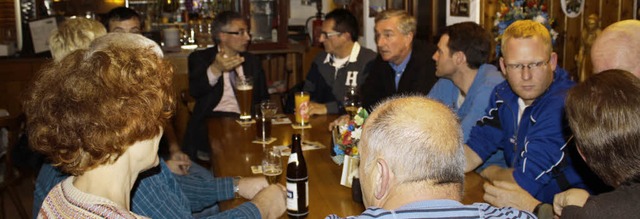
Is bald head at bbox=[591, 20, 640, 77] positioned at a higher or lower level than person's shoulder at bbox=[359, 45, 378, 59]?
higher

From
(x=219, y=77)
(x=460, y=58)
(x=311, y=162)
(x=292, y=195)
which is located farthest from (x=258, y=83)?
(x=292, y=195)

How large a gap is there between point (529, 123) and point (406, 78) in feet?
4.57

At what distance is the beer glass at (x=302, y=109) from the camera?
3484mm

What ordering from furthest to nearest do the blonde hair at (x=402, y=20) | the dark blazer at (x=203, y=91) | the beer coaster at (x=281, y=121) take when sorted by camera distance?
the dark blazer at (x=203, y=91) → the blonde hair at (x=402, y=20) → the beer coaster at (x=281, y=121)

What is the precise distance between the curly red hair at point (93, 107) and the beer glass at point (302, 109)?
6.25 feet

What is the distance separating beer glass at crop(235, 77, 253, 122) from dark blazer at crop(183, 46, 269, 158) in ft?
1.95

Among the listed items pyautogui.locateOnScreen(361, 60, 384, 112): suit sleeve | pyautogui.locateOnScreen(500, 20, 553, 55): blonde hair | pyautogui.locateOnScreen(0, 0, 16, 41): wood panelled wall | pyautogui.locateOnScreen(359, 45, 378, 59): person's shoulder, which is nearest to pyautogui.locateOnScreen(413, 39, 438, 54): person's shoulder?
pyautogui.locateOnScreen(361, 60, 384, 112): suit sleeve

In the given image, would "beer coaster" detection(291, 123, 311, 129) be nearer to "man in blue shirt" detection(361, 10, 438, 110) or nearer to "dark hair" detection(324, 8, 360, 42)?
"man in blue shirt" detection(361, 10, 438, 110)

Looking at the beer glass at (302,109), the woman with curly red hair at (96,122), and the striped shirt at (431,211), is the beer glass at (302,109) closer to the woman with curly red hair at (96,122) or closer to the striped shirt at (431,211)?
the woman with curly red hair at (96,122)

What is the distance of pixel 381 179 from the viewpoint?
1.35m

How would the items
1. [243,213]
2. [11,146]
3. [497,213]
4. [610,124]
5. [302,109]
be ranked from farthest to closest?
1. [11,146]
2. [302,109]
3. [243,213]
4. [610,124]
5. [497,213]

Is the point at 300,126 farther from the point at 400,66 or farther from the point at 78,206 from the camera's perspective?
the point at 78,206

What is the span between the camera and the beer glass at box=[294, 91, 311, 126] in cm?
348

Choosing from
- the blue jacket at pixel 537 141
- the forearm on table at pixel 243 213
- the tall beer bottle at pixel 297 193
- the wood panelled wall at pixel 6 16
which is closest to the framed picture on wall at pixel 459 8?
the blue jacket at pixel 537 141
